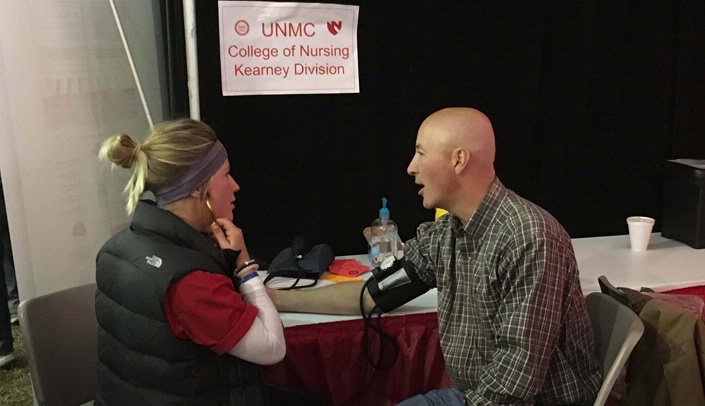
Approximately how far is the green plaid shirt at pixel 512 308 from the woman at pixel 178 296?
17.7 inches

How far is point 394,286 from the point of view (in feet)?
5.83

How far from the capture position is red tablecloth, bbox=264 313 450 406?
5.85ft

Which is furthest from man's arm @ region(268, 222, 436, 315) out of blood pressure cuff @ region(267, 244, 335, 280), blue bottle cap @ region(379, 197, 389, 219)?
blue bottle cap @ region(379, 197, 389, 219)

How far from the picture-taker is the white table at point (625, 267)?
6.11ft

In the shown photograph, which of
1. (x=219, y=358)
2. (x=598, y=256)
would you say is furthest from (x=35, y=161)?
(x=598, y=256)

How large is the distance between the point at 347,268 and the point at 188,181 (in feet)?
2.95

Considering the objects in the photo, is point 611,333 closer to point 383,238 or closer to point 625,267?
point 625,267

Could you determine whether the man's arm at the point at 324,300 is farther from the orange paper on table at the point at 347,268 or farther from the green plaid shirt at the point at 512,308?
the green plaid shirt at the point at 512,308

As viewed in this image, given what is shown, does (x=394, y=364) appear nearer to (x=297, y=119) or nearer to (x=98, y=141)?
(x=297, y=119)

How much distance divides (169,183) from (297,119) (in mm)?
917

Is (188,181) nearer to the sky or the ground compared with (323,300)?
nearer to the sky

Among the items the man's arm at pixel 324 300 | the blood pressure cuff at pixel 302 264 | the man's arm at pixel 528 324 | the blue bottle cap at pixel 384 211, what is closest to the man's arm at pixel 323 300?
the man's arm at pixel 324 300

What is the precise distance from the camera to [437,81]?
2.29 meters

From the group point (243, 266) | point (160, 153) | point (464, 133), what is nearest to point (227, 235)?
point (243, 266)
